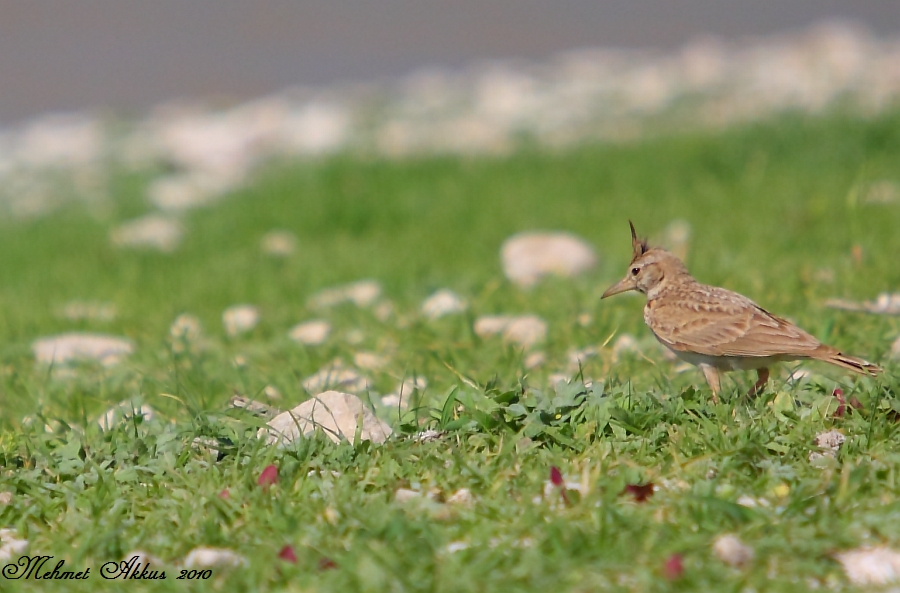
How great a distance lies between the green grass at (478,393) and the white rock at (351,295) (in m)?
0.13

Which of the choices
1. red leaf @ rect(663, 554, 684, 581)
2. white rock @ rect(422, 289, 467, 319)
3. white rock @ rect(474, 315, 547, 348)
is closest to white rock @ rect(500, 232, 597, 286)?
white rock @ rect(422, 289, 467, 319)

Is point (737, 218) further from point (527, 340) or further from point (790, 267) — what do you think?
point (527, 340)

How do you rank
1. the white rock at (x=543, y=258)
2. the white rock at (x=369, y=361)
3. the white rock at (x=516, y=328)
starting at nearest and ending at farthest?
the white rock at (x=369, y=361)
the white rock at (x=516, y=328)
the white rock at (x=543, y=258)

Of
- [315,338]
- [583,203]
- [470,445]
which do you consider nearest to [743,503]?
[470,445]

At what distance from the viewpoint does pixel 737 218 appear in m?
8.37

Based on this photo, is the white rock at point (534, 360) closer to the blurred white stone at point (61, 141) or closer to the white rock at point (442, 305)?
the white rock at point (442, 305)

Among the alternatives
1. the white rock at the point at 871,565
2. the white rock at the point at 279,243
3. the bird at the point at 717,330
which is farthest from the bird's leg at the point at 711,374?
the white rock at the point at 279,243

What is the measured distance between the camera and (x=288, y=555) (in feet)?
9.83

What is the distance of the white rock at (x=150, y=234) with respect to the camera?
369 inches

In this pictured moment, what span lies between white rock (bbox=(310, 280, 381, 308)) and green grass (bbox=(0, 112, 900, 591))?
13 cm

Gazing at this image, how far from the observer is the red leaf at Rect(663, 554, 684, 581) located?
2.76 m

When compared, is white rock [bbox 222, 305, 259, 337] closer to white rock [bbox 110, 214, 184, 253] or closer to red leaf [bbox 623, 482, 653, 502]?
white rock [bbox 110, 214, 184, 253]

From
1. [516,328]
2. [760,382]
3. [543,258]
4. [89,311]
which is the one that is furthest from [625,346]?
[89,311]

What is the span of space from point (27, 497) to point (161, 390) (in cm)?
157
